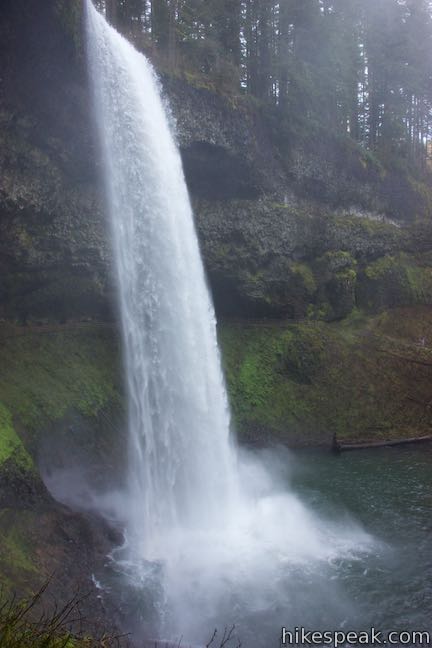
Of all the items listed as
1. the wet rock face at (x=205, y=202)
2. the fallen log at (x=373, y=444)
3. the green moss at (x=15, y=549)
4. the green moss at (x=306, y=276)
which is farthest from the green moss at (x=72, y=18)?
the fallen log at (x=373, y=444)

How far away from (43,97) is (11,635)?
49.2 ft

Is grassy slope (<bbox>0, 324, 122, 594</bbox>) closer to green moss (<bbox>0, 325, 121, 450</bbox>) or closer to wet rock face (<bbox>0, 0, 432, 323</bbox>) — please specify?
green moss (<bbox>0, 325, 121, 450</bbox>)

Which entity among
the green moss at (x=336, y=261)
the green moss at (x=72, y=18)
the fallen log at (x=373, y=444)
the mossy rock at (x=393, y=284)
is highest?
the green moss at (x=72, y=18)

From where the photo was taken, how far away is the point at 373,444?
19.8 m

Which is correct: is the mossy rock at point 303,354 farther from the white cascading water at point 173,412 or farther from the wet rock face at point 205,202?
the white cascading water at point 173,412

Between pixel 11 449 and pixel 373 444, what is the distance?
13770 mm

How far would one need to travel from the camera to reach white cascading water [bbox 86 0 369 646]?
11258 mm

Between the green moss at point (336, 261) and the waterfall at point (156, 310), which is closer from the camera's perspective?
the waterfall at point (156, 310)

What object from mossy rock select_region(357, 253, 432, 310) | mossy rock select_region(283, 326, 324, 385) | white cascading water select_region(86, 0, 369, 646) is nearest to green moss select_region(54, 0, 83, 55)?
white cascading water select_region(86, 0, 369, 646)

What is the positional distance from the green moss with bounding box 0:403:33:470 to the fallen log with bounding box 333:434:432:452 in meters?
11.9

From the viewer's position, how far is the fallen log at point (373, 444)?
1956 cm

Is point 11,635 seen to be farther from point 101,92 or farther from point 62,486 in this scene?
point 101,92

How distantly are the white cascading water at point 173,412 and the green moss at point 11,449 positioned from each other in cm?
303

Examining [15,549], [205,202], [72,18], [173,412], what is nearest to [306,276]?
[205,202]
